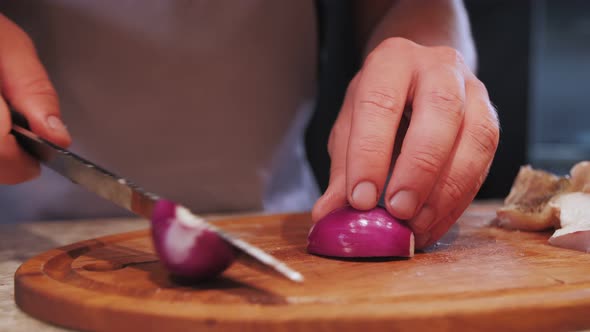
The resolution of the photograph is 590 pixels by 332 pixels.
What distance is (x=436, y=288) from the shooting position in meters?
0.82

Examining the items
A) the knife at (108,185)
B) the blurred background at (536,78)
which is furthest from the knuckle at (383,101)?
the blurred background at (536,78)

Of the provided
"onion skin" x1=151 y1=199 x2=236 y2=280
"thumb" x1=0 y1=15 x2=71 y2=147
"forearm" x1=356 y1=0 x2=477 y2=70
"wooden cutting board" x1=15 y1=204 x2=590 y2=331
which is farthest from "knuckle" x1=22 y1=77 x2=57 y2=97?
"forearm" x1=356 y1=0 x2=477 y2=70

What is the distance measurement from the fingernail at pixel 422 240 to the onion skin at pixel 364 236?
1.6 inches

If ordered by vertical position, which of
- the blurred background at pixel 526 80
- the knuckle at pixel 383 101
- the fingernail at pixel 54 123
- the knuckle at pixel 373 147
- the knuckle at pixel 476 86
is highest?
the knuckle at pixel 476 86

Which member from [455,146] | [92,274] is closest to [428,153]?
[455,146]

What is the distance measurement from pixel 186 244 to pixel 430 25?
0.97 meters

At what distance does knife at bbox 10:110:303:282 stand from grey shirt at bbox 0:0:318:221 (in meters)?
0.67

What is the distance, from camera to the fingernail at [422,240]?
1061 millimetres

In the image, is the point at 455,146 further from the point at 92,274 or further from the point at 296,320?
the point at 92,274

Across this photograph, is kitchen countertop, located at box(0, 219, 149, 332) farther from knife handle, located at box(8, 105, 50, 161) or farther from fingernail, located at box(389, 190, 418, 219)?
fingernail, located at box(389, 190, 418, 219)

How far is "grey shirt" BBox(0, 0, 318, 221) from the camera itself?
1774 mm

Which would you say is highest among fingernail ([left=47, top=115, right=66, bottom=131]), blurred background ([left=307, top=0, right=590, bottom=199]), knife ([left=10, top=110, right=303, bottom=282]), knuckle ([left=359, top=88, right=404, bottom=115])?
knuckle ([left=359, top=88, right=404, bottom=115])

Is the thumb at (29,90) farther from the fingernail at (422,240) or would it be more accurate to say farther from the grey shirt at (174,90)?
the fingernail at (422,240)

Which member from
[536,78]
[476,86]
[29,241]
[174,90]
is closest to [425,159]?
[476,86]
